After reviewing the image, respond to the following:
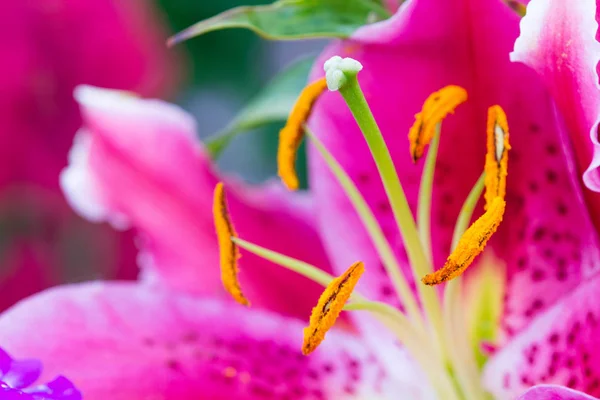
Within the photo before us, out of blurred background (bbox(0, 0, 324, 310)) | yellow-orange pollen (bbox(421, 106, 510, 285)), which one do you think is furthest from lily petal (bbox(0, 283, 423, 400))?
blurred background (bbox(0, 0, 324, 310))

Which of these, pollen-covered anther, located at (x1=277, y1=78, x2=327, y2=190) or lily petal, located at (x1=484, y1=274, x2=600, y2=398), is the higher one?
pollen-covered anther, located at (x1=277, y1=78, x2=327, y2=190)

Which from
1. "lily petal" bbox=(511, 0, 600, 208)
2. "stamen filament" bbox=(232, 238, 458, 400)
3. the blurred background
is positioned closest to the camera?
"lily petal" bbox=(511, 0, 600, 208)

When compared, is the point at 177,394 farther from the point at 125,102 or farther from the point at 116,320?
the point at 125,102

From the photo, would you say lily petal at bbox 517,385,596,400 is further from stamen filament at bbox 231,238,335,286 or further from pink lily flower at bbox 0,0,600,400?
Answer: stamen filament at bbox 231,238,335,286

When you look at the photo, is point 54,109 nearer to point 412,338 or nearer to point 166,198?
point 166,198

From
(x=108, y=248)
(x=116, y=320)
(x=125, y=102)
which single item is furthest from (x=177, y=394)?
(x=108, y=248)

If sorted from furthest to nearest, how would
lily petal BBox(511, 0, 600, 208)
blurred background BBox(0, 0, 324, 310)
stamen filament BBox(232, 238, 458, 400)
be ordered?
1. blurred background BBox(0, 0, 324, 310)
2. stamen filament BBox(232, 238, 458, 400)
3. lily petal BBox(511, 0, 600, 208)

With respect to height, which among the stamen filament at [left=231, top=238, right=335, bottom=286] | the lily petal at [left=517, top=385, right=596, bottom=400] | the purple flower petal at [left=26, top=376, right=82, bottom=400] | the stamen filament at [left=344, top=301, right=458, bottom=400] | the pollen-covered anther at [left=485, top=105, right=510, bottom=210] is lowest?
the stamen filament at [left=344, top=301, right=458, bottom=400]
